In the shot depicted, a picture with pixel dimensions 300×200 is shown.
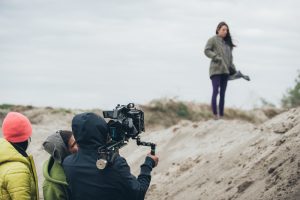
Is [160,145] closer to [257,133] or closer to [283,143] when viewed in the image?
[257,133]

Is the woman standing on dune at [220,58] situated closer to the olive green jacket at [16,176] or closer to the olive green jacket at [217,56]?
the olive green jacket at [217,56]

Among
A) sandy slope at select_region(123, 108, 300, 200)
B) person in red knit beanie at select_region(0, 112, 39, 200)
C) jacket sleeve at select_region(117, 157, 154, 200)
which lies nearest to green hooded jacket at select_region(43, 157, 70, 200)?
person in red knit beanie at select_region(0, 112, 39, 200)

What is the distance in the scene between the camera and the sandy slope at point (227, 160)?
1010cm

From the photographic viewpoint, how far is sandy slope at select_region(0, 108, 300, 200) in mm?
10102

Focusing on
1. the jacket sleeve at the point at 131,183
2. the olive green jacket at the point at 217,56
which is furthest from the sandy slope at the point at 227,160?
the jacket sleeve at the point at 131,183

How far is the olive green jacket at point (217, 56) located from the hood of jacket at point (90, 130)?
872 cm

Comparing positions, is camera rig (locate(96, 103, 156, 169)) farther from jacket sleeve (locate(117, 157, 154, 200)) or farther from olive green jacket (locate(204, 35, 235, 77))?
olive green jacket (locate(204, 35, 235, 77))

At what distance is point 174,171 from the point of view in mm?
15039

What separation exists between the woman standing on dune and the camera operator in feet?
28.4

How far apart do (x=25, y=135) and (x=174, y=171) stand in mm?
8422

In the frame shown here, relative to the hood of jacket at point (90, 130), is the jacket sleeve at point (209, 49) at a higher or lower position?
higher

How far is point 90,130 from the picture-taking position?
20.2ft

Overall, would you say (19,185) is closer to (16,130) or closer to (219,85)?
(16,130)

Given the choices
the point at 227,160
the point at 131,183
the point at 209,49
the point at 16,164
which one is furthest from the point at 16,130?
the point at 209,49
